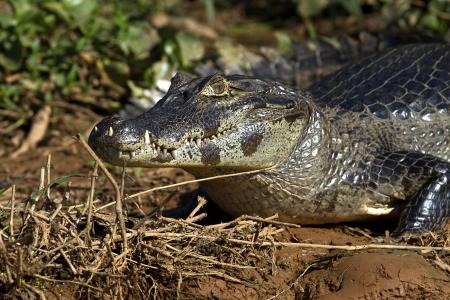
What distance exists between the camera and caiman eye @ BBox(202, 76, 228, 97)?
14.5ft

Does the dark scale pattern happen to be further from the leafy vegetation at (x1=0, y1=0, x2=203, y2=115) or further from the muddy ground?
the leafy vegetation at (x1=0, y1=0, x2=203, y2=115)

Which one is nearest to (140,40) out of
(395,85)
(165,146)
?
(395,85)

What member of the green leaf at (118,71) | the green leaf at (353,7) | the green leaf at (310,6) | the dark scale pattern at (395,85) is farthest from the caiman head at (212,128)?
the green leaf at (310,6)

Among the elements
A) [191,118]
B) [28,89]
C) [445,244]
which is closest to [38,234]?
[191,118]

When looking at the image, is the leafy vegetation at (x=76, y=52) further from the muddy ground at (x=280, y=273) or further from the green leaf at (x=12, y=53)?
the muddy ground at (x=280, y=273)

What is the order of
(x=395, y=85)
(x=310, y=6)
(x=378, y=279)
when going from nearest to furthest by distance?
(x=378, y=279)
(x=395, y=85)
(x=310, y=6)

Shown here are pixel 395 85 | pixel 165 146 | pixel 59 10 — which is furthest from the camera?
pixel 59 10

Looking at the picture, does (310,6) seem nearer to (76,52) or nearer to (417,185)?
(76,52)

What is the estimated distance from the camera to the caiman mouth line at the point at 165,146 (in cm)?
408

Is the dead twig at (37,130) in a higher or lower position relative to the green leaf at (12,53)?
lower

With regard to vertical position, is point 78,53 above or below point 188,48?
below

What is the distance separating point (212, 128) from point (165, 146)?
266 mm

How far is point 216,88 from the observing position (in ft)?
14.5

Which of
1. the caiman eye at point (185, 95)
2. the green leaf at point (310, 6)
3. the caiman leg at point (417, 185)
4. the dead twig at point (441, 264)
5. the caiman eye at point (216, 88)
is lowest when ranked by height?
the dead twig at point (441, 264)
